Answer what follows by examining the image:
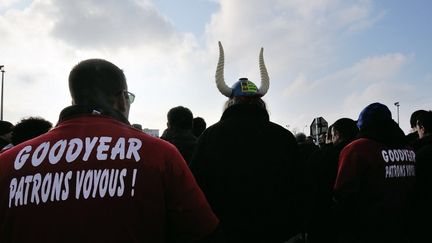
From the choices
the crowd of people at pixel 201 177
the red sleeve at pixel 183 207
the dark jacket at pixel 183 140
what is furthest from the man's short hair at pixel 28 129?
the red sleeve at pixel 183 207

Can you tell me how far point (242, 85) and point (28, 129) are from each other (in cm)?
214

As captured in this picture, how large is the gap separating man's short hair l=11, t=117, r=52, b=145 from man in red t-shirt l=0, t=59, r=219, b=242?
2146mm

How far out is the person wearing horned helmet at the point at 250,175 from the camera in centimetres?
271

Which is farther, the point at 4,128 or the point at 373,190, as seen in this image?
the point at 4,128

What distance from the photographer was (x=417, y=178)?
14.3 feet

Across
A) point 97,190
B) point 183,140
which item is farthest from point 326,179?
point 97,190

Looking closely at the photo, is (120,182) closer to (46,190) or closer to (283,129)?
(46,190)

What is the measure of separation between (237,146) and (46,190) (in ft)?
4.43

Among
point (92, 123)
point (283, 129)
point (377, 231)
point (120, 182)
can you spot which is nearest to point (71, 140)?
point (92, 123)

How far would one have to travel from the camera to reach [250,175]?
274 cm

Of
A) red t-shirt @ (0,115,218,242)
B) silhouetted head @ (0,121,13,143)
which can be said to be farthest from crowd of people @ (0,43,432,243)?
silhouetted head @ (0,121,13,143)

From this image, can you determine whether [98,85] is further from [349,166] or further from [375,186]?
[375,186]

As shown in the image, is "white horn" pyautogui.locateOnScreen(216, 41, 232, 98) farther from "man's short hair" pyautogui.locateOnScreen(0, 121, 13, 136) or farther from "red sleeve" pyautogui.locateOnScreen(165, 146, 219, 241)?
"man's short hair" pyautogui.locateOnScreen(0, 121, 13, 136)

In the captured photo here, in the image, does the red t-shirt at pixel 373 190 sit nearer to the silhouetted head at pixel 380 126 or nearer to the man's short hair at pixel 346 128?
the silhouetted head at pixel 380 126
